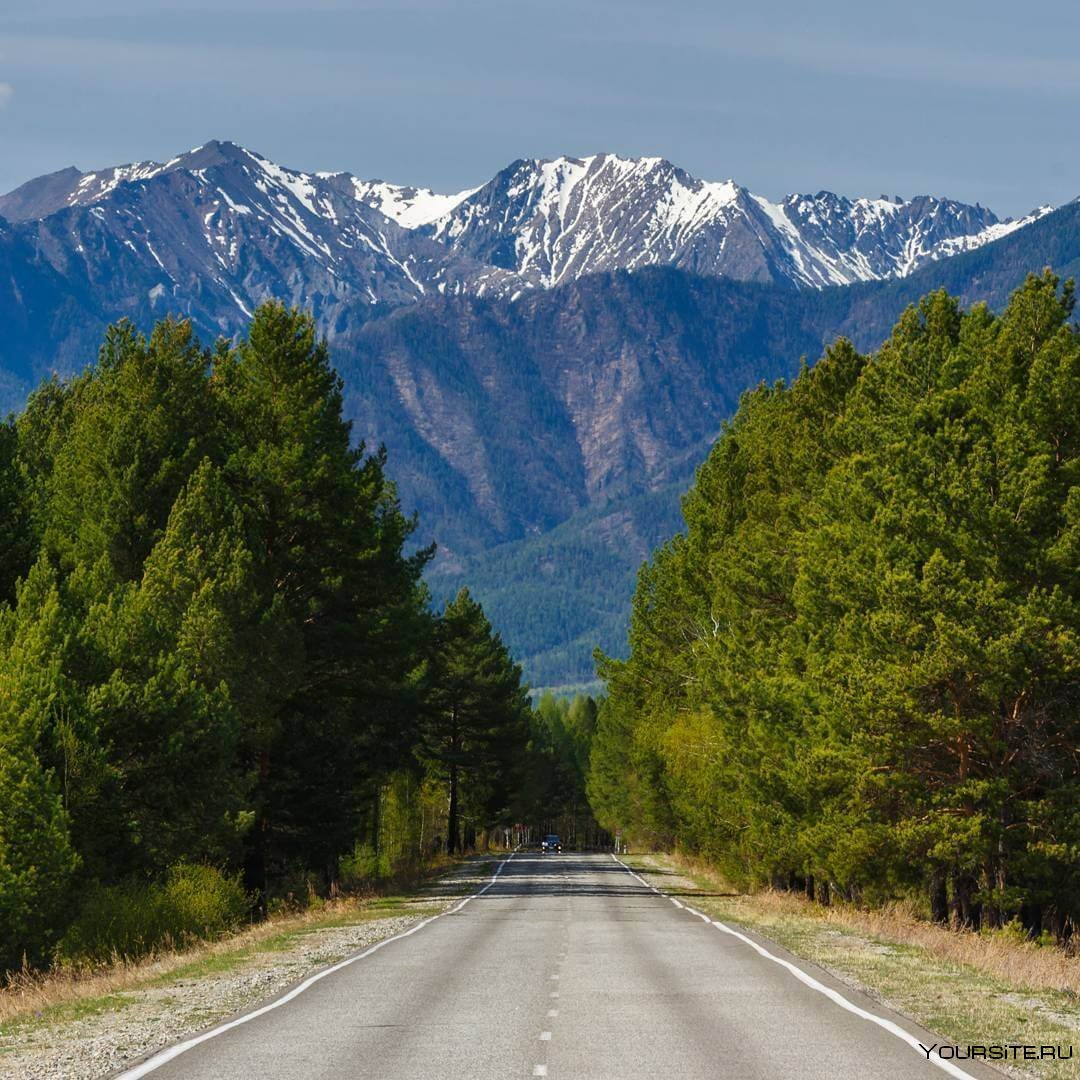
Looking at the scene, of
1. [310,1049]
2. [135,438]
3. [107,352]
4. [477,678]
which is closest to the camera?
[310,1049]

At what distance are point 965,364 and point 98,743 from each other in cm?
2081

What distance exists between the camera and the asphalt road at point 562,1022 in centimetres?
1419

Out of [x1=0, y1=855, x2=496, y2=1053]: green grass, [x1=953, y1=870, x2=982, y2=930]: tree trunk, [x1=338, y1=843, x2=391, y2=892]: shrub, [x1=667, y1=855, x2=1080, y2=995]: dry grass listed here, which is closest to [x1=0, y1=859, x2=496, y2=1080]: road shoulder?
[x1=0, y1=855, x2=496, y2=1053]: green grass

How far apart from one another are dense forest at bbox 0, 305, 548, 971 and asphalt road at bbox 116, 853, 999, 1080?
24.5ft

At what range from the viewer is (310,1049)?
15.4 metres

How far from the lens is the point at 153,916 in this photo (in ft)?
106

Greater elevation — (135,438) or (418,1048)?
(135,438)

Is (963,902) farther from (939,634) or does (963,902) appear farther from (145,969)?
(145,969)

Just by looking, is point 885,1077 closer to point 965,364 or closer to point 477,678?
point 965,364

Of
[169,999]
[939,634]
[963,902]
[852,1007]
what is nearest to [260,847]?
[963,902]

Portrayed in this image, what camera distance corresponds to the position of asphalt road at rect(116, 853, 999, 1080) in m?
14.2

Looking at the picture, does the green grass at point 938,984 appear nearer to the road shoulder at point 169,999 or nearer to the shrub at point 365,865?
the road shoulder at point 169,999

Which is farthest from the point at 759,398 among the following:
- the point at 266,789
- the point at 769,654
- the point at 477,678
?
the point at 477,678

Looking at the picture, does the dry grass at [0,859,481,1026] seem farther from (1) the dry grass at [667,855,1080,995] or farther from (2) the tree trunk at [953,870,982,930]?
(2) the tree trunk at [953,870,982,930]
